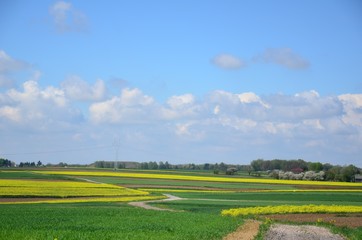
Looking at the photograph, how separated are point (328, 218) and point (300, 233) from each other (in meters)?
12.3

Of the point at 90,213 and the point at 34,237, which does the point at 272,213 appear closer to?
the point at 90,213

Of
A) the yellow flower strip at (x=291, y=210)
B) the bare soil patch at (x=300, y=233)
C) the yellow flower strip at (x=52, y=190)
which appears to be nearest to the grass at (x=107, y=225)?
the bare soil patch at (x=300, y=233)

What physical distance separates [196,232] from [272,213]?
715 inches

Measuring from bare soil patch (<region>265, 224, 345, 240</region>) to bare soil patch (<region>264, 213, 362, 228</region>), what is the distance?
4.44 metres

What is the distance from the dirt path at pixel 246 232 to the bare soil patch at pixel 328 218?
500cm

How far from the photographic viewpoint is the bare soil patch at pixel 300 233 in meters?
30.1

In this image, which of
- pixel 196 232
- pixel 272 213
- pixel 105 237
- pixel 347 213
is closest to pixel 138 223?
pixel 196 232

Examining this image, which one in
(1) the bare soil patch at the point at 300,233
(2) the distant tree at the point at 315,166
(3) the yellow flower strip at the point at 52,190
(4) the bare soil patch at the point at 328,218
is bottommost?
(1) the bare soil patch at the point at 300,233

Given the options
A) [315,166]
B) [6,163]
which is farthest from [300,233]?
[6,163]

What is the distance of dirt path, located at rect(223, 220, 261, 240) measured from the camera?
29.2 meters

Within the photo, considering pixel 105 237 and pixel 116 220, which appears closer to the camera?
pixel 105 237

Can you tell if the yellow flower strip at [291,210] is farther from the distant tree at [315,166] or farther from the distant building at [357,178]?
the distant tree at [315,166]

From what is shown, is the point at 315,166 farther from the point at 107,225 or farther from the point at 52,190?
the point at 107,225

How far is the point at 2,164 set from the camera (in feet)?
614
